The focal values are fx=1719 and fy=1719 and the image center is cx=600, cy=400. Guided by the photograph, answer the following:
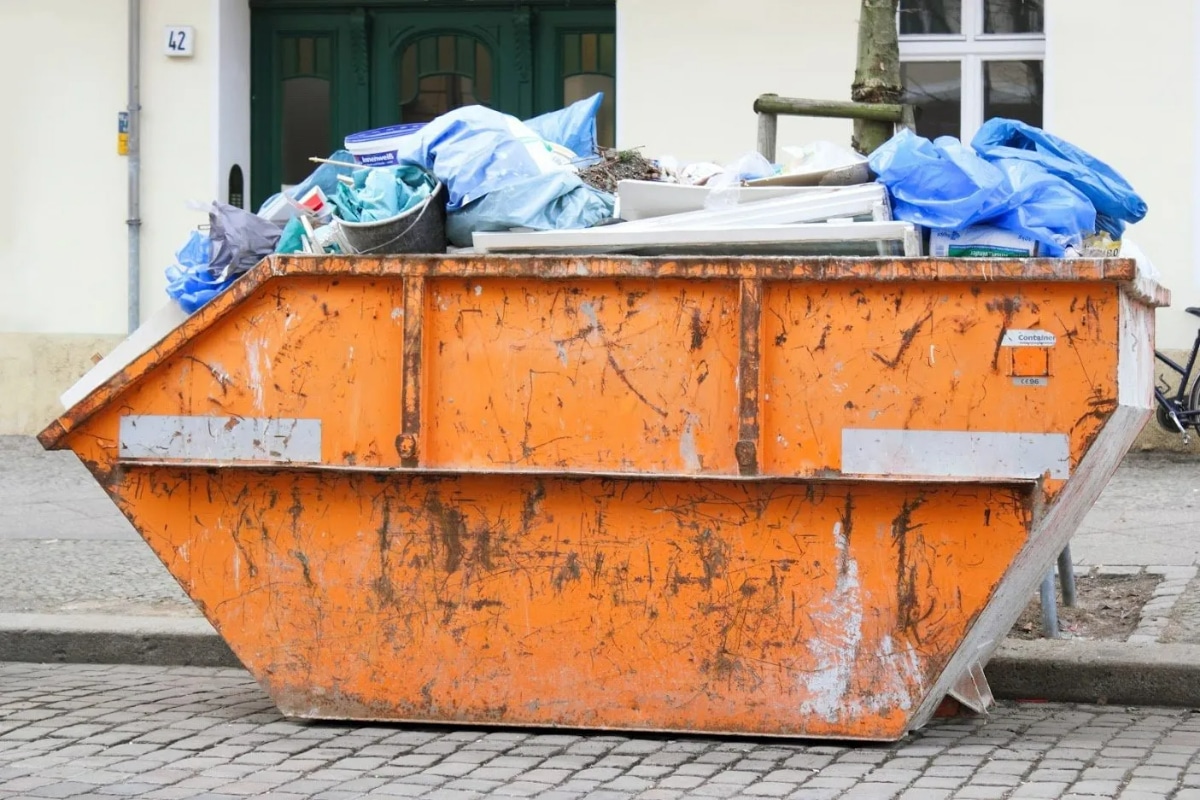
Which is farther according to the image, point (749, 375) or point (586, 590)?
point (586, 590)

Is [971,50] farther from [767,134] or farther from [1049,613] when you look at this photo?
[1049,613]

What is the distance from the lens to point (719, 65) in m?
10.9

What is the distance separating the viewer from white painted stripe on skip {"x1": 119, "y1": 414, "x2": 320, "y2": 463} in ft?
15.6

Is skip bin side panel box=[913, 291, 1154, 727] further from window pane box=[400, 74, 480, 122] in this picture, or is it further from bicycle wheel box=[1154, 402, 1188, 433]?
window pane box=[400, 74, 480, 122]

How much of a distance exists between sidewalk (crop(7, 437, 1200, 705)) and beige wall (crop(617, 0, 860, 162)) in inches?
123

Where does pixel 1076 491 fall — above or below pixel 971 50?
below

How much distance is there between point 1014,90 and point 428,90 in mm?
3985

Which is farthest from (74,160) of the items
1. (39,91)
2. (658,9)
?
(658,9)

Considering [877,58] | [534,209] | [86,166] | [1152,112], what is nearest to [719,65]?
[1152,112]

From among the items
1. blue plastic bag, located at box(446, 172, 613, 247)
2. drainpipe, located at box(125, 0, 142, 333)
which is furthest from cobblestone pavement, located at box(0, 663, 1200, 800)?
drainpipe, located at box(125, 0, 142, 333)

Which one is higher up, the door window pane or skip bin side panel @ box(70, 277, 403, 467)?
the door window pane

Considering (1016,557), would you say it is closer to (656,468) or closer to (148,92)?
(656,468)

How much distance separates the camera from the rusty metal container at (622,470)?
4.48 metres

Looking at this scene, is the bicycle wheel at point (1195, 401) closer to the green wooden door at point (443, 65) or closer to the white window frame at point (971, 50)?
the white window frame at point (971, 50)
